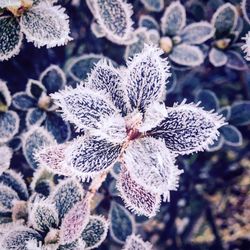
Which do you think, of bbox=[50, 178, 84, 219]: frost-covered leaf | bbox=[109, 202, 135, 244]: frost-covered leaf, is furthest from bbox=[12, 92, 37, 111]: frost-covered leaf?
bbox=[109, 202, 135, 244]: frost-covered leaf

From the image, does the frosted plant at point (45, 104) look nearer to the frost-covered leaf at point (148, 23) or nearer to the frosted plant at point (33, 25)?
the frosted plant at point (33, 25)

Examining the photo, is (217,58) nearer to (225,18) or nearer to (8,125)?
(225,18)

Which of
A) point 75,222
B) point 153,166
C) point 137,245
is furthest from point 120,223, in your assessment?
point 153,166

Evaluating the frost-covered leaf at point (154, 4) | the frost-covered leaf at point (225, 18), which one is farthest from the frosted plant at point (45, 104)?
the frost-covered leaf at point (225, 18)

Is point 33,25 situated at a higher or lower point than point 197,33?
higher

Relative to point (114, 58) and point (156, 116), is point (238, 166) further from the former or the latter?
point (156, 116)

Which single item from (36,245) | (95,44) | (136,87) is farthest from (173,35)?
(36,245)
